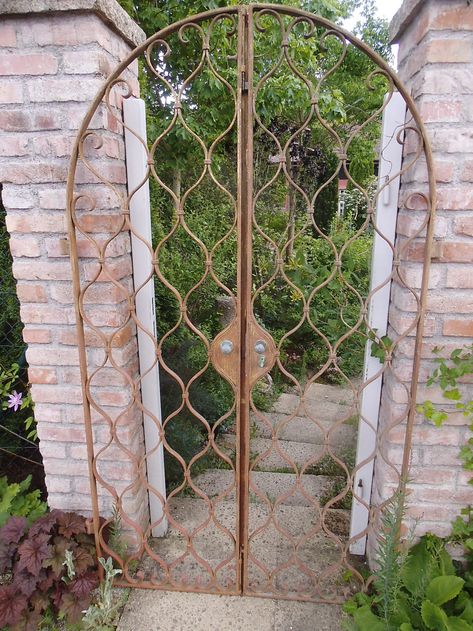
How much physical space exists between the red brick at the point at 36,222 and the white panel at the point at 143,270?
27 centimetres

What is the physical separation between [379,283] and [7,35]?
1.55 m

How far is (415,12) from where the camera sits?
1408 mm

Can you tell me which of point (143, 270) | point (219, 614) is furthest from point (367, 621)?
point (143, 270)

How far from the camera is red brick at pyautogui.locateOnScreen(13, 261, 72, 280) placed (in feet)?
5.33

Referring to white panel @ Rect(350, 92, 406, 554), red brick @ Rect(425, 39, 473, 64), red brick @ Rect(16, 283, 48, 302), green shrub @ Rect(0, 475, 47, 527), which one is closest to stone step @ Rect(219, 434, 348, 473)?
white panel @ Rect(350, 92, 406, 554)

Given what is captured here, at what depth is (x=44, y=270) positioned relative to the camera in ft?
5.35

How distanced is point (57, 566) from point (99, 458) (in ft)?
1.31

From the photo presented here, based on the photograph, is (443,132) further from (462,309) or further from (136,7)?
(136,7)

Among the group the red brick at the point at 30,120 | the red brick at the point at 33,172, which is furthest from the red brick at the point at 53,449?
the red brick at the point at 30,120

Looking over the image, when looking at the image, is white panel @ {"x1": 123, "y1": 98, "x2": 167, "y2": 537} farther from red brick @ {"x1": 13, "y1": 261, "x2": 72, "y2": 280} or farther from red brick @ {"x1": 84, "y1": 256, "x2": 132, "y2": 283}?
red brick @ {"x1": 13, "y1": 261, "x2": 72, "y2": 280}

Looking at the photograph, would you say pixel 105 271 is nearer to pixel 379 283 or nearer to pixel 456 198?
pixel 379 283

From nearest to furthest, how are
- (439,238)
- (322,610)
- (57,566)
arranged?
(439,238)
(57,566)
(322,610)

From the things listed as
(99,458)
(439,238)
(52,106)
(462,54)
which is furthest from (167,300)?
(462,54)

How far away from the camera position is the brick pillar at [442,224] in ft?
4.44
